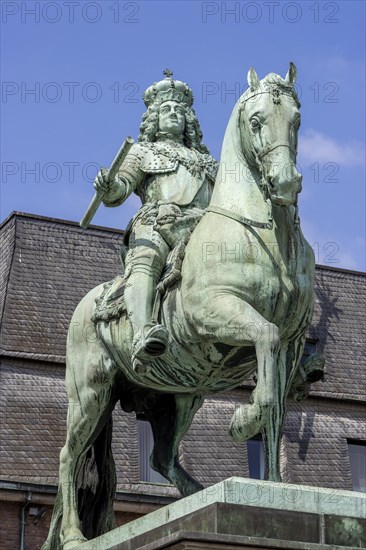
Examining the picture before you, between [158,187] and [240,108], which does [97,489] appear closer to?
[158,187]

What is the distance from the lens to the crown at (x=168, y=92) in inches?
634

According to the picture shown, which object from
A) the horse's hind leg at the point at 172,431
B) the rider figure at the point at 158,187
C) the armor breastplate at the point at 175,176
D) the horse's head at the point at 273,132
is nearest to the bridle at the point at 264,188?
the horse's head at the point at 273,132

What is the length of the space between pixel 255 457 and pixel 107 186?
15.8 m

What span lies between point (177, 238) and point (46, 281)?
15.1 meters

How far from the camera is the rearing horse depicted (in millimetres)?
13758

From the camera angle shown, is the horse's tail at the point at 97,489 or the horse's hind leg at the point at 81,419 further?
the horse's tail at the point at 97,489

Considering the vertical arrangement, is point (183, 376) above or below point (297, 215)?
below

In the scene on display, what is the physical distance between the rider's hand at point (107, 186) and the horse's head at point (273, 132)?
148 centimetres

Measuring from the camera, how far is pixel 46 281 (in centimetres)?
3012

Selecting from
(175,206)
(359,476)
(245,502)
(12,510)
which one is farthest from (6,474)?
(245,502)

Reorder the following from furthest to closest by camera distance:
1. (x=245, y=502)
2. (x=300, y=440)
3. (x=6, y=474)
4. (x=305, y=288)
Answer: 1. (x=300, y=440)
2. (x=6, y=474)
3. (x=305, y=288)
4. (x=245, y=502)

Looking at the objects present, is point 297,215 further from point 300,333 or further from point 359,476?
point 359,476

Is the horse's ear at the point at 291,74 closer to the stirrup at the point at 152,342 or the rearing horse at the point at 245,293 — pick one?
the rearing horse at the point at 245,293

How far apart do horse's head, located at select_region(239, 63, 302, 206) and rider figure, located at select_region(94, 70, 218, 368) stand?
127cm
